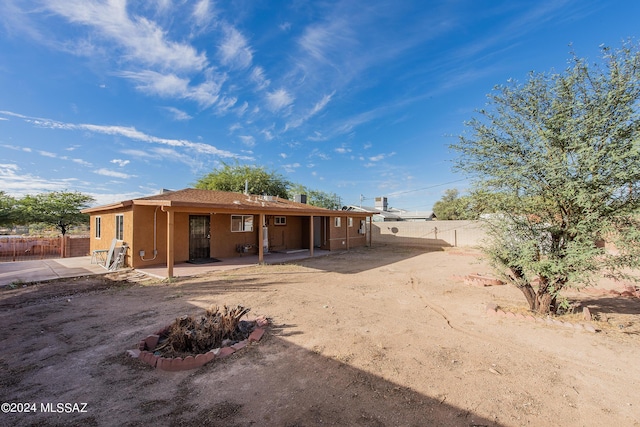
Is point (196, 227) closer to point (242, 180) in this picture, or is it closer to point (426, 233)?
point (426, 233)

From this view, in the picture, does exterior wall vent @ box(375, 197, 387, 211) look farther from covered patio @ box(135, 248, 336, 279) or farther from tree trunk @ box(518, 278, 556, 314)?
tree trunk @ box(518, 278, 556, 314)

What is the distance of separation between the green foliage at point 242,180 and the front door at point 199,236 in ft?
45.2

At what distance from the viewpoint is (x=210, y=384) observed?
2.56 metres

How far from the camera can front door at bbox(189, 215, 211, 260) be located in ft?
33.4

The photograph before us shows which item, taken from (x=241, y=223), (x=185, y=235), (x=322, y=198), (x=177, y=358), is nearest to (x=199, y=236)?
(x=185, y=235)

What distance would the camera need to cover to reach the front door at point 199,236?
10.2 metres

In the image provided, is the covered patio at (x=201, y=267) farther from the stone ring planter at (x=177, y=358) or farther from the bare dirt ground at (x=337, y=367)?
the stone ring planter at (x=177, y=358)

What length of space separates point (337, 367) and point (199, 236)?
922 centimetres

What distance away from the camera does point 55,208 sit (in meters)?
18.9

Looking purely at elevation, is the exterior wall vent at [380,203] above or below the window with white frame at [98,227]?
above

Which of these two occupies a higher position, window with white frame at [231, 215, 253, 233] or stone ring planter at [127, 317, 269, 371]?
window with white frame at [231, 215, 253, 233]

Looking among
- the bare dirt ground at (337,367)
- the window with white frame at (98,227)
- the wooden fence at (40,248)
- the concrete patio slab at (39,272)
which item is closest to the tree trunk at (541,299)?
the bare dirt ground at (337,367)

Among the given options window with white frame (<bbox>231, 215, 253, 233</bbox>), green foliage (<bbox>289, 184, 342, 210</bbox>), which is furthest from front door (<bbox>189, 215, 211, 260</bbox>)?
green foliage (<bbox>289, 184, 342, 210</bbox>)

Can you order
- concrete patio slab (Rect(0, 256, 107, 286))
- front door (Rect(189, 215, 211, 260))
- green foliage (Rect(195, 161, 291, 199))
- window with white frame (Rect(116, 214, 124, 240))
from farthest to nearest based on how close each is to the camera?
green foliage (Rect(195, 161, 291, 199)) < front door (Rect(189, 215, 211, 260)) < window with white frame (Rect(116, 214, 124, 240)) < concrete patio slab (Rect(0, 256, 107, 286))
